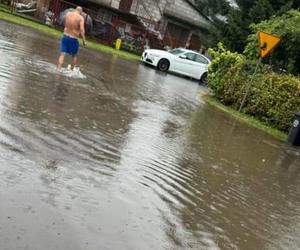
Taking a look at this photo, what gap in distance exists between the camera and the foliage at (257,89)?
16.2 m

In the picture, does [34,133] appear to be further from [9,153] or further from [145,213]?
[145,213]

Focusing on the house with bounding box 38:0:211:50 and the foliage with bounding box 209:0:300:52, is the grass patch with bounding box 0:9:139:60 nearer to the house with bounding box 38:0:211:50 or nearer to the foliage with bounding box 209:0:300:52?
the house with bounding box 38:0:211:50

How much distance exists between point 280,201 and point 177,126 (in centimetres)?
411

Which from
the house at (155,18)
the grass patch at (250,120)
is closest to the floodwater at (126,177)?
the grass patch at (250,120)

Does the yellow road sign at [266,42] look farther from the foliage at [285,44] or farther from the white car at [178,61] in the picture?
the white car at [178,61]

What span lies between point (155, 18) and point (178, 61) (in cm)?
1564

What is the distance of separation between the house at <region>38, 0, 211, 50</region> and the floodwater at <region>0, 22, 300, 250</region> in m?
26.9

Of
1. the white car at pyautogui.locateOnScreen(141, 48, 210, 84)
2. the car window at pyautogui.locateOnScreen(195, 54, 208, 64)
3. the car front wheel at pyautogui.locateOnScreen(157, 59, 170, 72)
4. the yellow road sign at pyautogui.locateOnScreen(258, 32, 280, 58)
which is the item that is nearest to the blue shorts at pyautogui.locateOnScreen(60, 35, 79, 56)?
the yellow road sign at pyautogui.locateOnScreen(258, 32, 280, 58)

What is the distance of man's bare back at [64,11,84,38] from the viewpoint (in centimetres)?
1438

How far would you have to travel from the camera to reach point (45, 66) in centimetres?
1466

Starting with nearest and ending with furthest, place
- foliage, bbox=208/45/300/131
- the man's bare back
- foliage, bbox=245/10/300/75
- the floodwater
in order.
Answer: the floodwater
the man's bare back
foliage, bbox=208/45/300/131
foliage, bbox=245/10/300/75

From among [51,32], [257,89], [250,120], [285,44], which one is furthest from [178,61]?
[250,120]

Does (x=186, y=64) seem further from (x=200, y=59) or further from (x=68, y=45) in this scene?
(x=68, y=45)

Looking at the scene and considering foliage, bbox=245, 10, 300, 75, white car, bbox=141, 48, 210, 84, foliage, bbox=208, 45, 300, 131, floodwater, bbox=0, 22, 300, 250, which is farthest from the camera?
white car, bbox=141, 48, 210, 84
